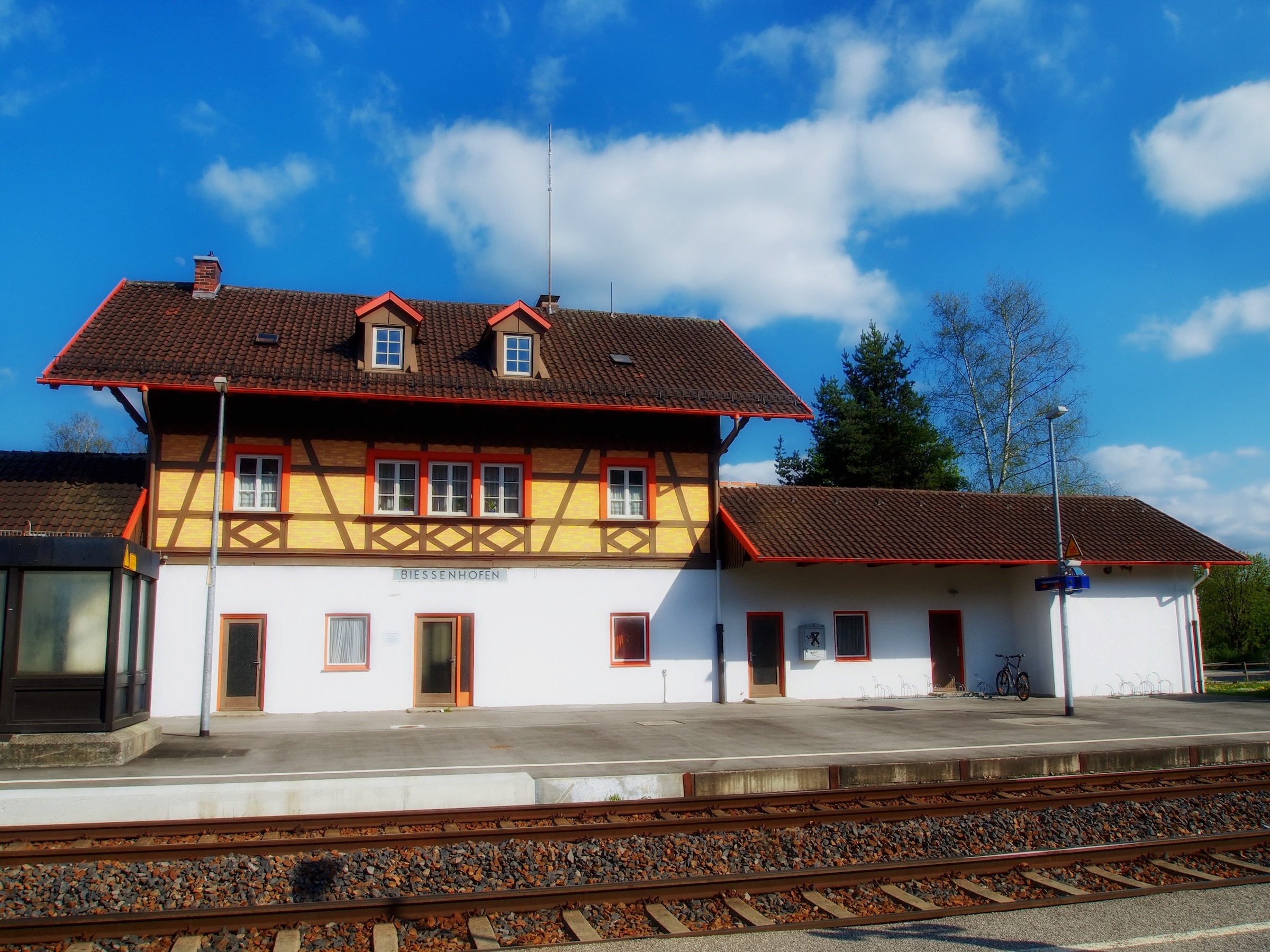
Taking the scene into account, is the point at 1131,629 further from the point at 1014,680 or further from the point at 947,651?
the point at 947,651

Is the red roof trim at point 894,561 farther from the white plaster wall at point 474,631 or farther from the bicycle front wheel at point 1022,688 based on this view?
the bicycle front wheel at point 1022,688

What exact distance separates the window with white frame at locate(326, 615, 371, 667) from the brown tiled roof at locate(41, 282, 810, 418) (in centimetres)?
455

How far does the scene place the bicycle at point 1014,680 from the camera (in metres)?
22.5

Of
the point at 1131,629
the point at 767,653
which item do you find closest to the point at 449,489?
the point at 767,653

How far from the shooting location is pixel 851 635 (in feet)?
74.6

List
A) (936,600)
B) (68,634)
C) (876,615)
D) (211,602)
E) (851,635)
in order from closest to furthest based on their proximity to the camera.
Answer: (68,634), (211,602), (851,635), (876,615), (936,600)

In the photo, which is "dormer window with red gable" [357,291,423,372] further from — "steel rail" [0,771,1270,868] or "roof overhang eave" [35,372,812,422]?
"steel rail" [0,771,1270,868]

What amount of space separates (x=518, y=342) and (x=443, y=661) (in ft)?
23.2

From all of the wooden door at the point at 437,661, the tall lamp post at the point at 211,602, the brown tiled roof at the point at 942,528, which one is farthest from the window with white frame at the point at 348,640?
the brown tiled roof at the point at 942,528

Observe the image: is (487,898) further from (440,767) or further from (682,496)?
(682,496)

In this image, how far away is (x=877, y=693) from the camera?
22.6 m

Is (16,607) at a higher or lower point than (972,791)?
higher

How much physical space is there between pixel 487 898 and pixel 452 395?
45.3 ft

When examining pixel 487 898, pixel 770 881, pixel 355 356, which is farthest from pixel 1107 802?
pixel 355 356
